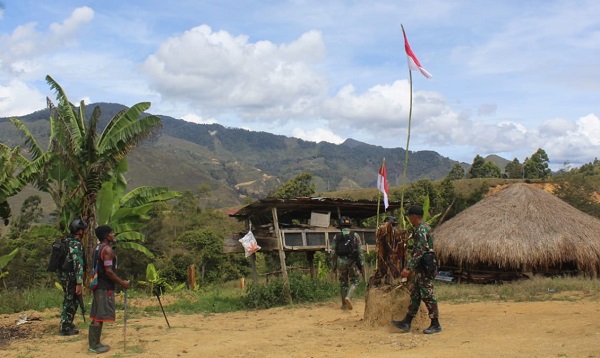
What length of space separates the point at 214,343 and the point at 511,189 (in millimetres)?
15740

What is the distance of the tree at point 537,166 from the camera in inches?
2382

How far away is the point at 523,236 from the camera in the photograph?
17.0 metres

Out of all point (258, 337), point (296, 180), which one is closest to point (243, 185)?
point (296, 180)

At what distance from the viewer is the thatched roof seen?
651 inches

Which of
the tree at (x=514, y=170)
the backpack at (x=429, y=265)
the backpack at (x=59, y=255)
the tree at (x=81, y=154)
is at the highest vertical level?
the tree at (x=514, y=170)

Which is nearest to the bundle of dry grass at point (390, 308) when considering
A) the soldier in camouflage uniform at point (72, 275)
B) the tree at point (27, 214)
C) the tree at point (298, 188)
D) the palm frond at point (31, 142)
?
the soldier in camouflage uniform at point (72, 275)

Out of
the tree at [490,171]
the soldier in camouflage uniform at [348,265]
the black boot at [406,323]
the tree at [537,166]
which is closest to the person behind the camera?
the black boot at [406,323]

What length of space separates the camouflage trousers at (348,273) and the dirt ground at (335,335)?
0.49m

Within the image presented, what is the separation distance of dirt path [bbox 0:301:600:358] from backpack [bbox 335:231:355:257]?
1.06m

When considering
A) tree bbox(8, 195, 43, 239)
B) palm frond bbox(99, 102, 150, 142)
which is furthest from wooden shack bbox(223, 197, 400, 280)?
tree bbox(8, 195, 43, 239)

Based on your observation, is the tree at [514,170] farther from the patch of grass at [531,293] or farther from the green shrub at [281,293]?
the green shrub at [281,293]

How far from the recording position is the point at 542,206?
18.3m

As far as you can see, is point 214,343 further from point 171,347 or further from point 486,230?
point 486,230

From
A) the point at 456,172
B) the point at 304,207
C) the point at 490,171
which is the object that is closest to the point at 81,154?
the point at 304,207
